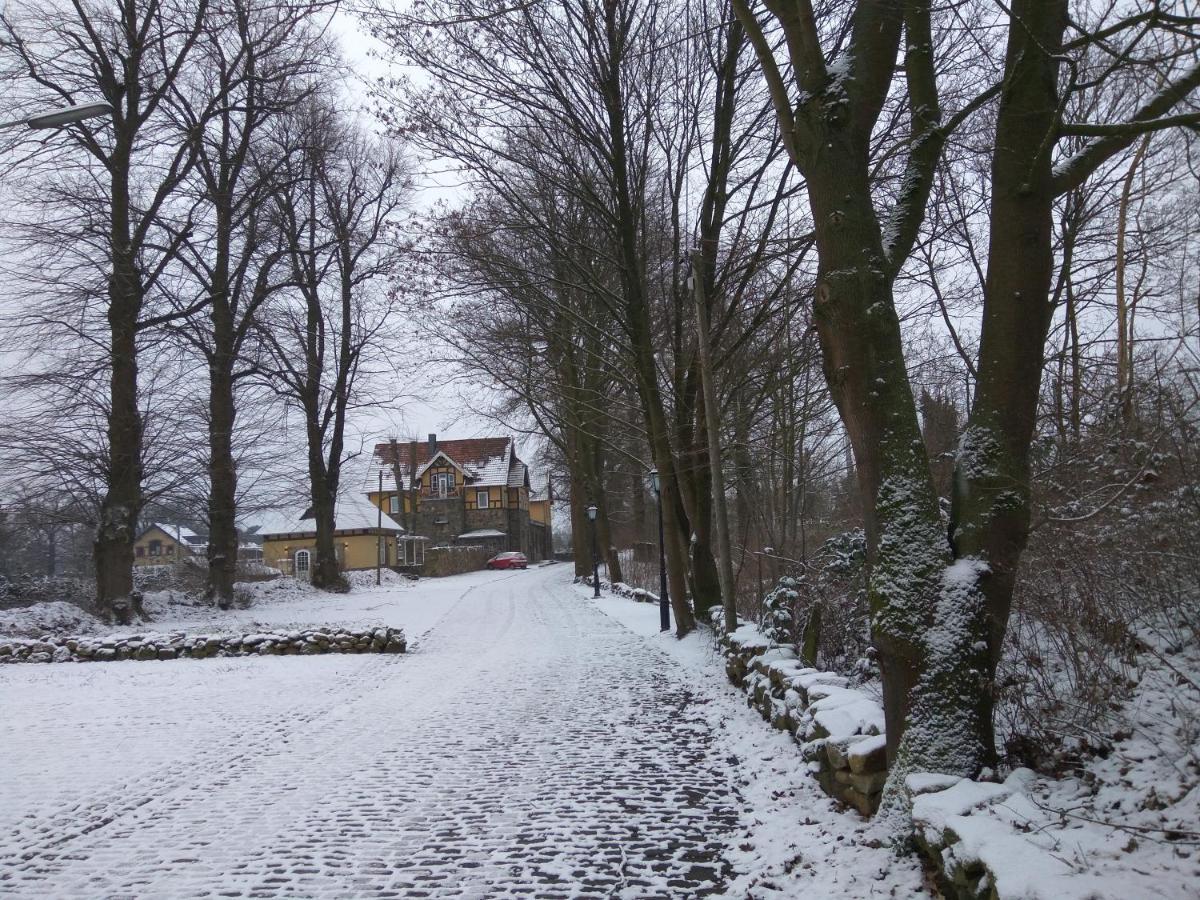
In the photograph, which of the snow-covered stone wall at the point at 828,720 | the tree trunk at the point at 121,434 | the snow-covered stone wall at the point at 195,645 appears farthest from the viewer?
the tree trunk at the point at 121,434

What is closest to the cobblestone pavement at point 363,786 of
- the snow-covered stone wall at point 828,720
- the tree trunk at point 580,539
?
the snow-covered stone wall at point 828,720

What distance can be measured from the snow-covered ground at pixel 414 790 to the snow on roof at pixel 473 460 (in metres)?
58.6

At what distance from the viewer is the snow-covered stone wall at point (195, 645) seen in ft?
44.7

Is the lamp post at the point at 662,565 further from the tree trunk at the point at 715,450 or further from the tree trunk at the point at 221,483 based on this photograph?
the tree trunk at the point at 221,483

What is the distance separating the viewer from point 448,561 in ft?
165

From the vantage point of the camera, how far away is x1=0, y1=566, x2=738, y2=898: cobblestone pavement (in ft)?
15.0

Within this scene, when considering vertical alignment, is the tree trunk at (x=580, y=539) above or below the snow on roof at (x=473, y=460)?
below

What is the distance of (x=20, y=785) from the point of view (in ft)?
20.6

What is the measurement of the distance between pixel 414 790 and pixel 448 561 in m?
45.1

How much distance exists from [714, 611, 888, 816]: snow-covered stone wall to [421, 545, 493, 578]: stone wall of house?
1677 inches

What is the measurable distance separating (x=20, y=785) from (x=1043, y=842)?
6.64 m

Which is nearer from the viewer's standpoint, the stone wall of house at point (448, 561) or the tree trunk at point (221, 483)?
Answer: the tree trunk at point (221, 483)

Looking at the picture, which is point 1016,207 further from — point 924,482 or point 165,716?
point 165,716

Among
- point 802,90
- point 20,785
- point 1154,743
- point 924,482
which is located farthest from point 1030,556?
point 20,785
